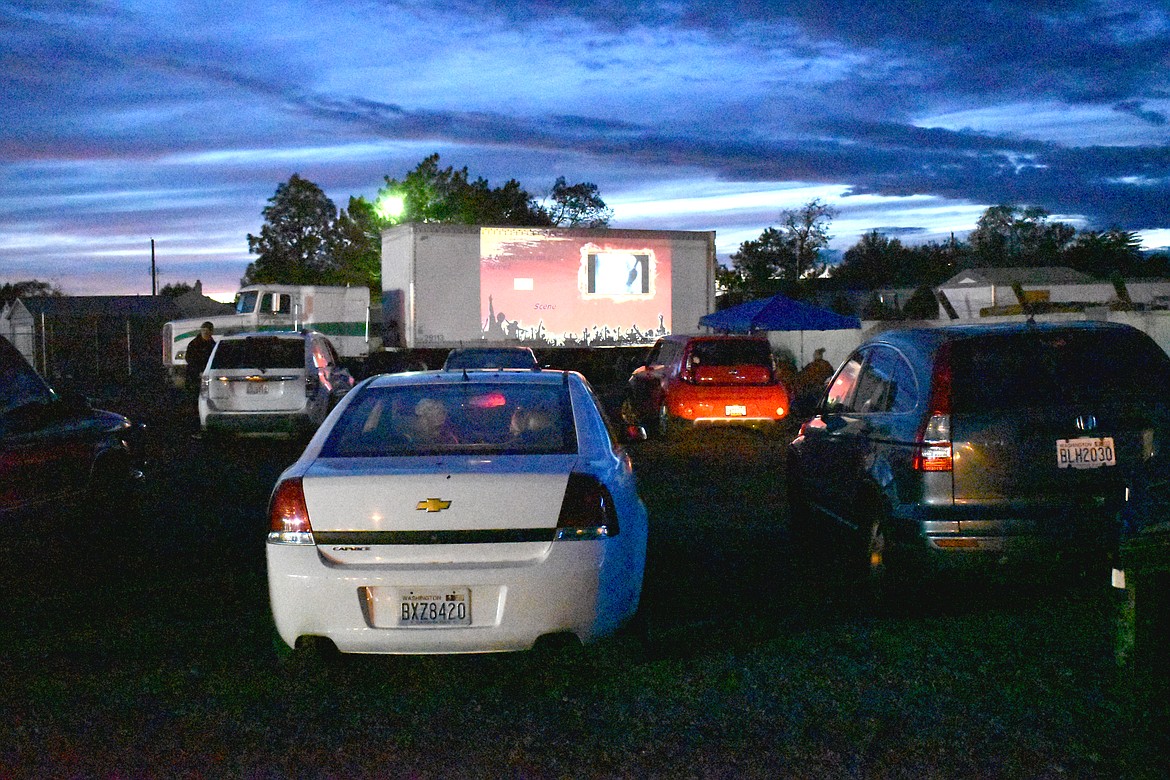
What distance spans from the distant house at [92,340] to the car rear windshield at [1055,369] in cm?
2226

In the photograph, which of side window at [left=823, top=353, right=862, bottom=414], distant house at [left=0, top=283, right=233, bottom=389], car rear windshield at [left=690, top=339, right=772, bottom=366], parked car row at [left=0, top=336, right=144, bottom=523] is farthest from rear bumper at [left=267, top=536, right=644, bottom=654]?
distant house at [left=0, top=283, right=233, bottom=389]

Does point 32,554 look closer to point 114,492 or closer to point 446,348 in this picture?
point 114,492

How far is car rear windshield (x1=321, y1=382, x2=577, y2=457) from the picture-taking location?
5648mm

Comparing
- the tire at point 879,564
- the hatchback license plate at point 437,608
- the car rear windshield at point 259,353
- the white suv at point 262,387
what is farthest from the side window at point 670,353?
Result: the hatchback license plate at point 437,608

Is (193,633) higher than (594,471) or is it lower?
lower

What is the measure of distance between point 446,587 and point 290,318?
1012 inches

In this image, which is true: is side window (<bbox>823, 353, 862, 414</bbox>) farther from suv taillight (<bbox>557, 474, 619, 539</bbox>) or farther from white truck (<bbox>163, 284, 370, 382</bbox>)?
white truck (<bbox>163, 284, 370, 382</bbox>)

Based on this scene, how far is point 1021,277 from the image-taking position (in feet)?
212

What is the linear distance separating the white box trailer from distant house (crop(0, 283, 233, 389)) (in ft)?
25.5

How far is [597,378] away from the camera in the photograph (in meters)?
30.1

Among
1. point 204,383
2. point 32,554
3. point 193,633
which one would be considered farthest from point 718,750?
point 204,383

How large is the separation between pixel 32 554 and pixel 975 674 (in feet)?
17.9

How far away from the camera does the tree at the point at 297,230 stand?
101 m

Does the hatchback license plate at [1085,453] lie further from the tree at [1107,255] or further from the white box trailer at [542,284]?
the tree at [1107,255]
